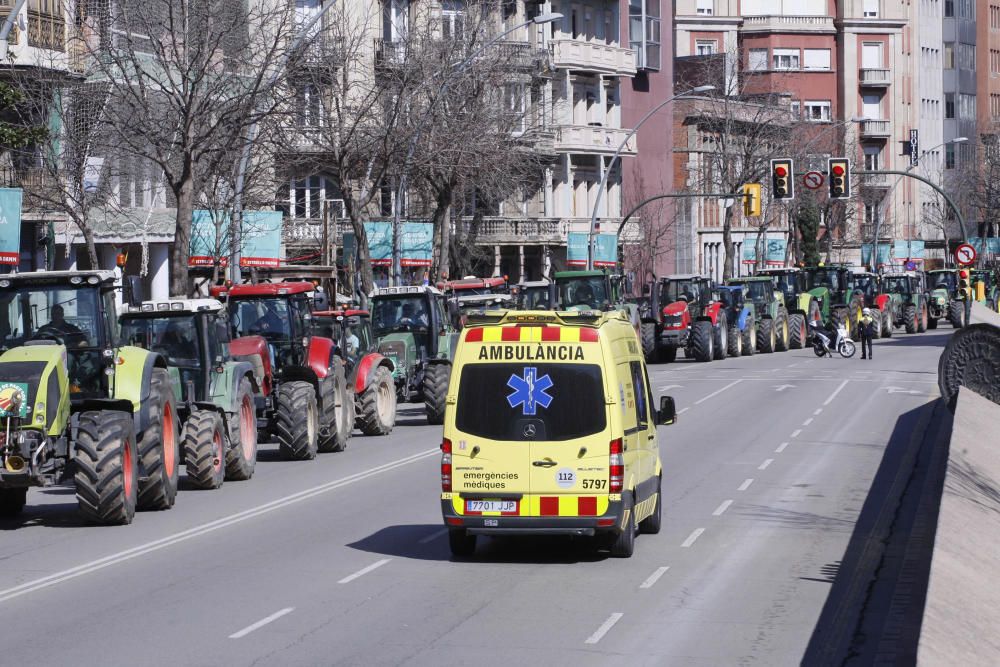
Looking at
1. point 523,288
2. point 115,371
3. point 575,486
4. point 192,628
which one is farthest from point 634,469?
point 523,288

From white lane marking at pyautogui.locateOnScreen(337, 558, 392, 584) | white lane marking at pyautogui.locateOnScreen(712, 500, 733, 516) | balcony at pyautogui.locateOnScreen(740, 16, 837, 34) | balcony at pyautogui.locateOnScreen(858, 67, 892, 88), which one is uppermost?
balcony at pyautogui.locateOnScreen(740, 16, 837, 34)

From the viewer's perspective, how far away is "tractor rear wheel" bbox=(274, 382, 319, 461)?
25.7 meters

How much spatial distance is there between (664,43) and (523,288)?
40.8 meters

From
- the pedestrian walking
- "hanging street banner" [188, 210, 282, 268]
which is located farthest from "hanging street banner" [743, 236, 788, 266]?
"hanging street banner" [188, 210, 282, 268]

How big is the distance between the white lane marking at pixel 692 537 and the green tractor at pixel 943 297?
59.0 metres

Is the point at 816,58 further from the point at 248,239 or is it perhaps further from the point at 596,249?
the point at 248,239

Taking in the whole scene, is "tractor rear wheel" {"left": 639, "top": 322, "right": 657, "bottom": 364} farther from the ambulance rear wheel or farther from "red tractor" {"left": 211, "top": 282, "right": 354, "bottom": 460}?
the ambulance rear wheel

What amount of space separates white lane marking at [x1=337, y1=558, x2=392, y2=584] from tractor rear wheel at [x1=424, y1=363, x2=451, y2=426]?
1582 cm

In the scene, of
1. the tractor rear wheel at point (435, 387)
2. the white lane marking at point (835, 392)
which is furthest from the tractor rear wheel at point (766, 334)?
the tractor rear wheel at point (435, 387)

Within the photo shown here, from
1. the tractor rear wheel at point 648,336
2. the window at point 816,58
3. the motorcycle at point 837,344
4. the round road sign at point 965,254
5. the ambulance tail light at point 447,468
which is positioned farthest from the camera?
the window at point 816,58

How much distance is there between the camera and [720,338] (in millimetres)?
53688

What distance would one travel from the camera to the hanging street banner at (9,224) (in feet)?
100

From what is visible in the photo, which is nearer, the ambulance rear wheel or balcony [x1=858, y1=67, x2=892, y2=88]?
the ambulance rear wheel

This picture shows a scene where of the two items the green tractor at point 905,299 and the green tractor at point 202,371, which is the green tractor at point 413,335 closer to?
the green tractor at point 202,371
